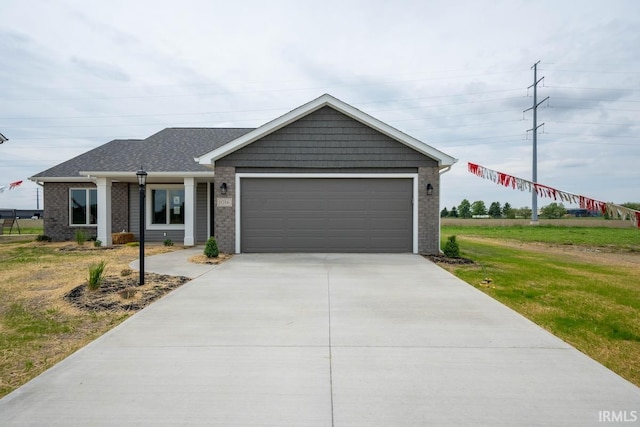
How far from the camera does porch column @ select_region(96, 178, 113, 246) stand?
1422cm

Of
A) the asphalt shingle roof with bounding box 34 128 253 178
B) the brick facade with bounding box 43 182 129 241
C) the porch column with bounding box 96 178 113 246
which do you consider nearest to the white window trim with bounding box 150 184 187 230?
the asphalt shingle roof with bounding box 34 128 253 178

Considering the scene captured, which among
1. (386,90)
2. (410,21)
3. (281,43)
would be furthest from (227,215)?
(386,90)

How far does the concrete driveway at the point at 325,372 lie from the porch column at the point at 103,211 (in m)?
10.2

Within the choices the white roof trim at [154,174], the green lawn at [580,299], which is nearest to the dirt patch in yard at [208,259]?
the white roof trim at [154,174]

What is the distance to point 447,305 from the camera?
5738 millimetres

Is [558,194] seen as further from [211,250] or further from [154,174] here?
[154,174]

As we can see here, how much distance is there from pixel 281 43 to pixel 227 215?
7.08 meters

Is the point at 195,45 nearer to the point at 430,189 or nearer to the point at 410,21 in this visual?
the point at 410,21

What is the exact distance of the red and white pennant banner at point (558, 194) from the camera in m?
9.92

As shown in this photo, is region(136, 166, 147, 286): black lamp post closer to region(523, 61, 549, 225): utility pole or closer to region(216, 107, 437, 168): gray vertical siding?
region(216, 107, 437, 168): gray vertical siding

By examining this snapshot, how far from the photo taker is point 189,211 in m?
14.0

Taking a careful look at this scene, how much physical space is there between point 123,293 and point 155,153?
11176mm

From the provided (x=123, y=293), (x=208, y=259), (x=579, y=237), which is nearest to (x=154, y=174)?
(x=208, y=259)

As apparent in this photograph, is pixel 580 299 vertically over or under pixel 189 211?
under
